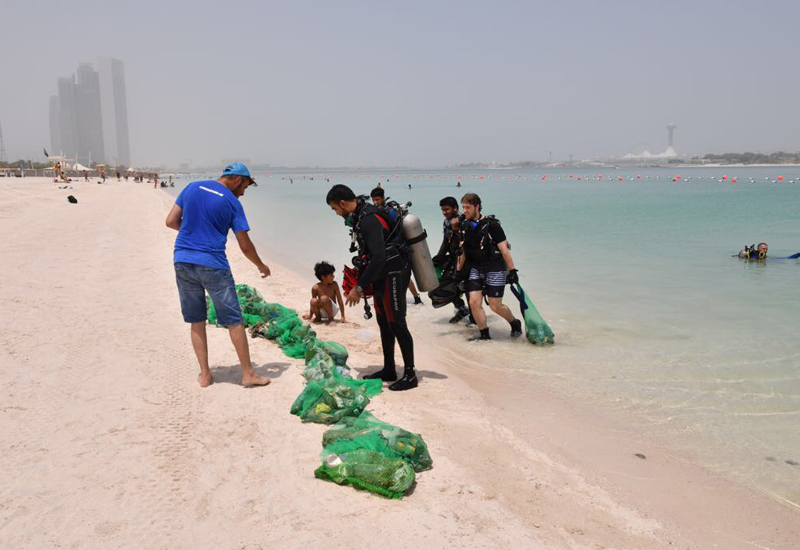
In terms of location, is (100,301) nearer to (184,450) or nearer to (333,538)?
(184,450)

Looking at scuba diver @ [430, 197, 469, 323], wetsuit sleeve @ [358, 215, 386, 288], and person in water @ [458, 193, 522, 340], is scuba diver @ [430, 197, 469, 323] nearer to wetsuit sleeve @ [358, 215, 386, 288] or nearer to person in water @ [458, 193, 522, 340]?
person in water @ [458, 193, 522, 340]

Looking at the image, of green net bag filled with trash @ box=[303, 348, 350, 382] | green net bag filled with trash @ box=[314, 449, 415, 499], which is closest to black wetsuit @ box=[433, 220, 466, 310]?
green net bag filled with trash @ box=[303, 348, 350, 382]

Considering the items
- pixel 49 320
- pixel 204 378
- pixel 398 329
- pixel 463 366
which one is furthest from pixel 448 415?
pixel 49 320

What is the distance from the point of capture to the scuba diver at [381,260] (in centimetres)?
430

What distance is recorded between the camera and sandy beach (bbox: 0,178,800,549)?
275 centimetres

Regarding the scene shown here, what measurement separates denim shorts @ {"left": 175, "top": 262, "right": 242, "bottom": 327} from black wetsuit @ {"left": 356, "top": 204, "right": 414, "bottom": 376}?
1.00 meters

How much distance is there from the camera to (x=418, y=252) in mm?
4699

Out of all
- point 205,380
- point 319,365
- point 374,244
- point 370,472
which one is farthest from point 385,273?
point 370,472

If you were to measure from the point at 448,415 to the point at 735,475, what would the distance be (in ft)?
6.60

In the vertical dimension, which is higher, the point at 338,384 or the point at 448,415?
the point at 338,384

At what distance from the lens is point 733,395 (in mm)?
5090

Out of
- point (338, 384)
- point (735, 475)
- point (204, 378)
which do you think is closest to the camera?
point (735, 475)

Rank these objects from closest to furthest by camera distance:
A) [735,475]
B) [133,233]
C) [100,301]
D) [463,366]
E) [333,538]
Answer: [333,538], [735,475], [463,366], [100,301], [133,233]

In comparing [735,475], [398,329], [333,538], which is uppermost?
[398,329]
